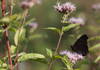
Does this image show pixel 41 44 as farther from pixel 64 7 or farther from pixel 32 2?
pixel 32 2

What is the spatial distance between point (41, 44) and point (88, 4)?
2053 millimetres

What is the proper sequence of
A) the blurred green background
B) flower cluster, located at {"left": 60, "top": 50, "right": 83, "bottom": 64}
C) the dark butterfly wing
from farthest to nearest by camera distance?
the blurred green background, the dark butterfly wing, flower cluster, located at {"left": 60, "top": 50, "right": 83, "bottom": 64}

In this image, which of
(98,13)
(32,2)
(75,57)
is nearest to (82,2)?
(98,13)

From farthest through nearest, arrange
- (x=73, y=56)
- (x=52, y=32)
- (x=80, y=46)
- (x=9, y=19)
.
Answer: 1. (x=52, y=32)
2. (x=80, y=46)
3. (x=73, y=56)
4. (x=9, y=19)

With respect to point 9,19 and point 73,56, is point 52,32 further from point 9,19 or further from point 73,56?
Result: point 9,19

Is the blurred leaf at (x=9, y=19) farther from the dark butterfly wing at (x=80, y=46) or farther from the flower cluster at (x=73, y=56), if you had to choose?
the dark butterfly wing at (x=80, y=46)

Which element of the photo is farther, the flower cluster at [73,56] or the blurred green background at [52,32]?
the blurred green background at [52,32]

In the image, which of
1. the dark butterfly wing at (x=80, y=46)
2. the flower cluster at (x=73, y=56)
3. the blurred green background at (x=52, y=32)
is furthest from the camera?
the blurred green background at (x=52, y=32)

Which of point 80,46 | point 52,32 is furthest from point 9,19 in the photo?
point 52,32

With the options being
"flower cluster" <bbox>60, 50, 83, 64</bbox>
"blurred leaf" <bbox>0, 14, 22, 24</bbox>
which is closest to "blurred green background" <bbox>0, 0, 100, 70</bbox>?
"flower cluster" <bbox>60, 50, 83, 64</bbox>

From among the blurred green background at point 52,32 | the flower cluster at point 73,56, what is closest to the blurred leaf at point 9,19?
the flower cluster at point 73,56

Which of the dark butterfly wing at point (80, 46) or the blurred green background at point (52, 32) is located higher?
the dark butterfly wing at point (80, 46)

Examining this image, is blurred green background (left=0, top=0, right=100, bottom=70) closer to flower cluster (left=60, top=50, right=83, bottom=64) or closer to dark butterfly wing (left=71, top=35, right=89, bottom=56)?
flower cluster (left=60, top=50, right=83, bottom=64)

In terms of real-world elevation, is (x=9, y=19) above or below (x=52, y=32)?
above
